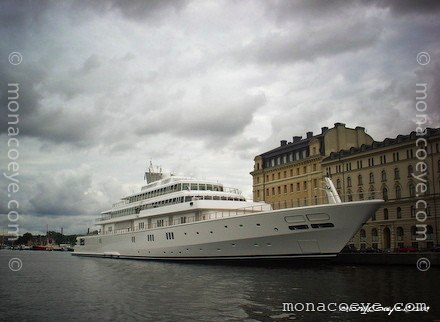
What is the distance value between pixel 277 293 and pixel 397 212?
140 ft

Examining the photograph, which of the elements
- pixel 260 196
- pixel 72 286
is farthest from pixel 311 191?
pixel 72 286

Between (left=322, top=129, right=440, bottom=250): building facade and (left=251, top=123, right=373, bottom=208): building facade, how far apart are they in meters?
3.81

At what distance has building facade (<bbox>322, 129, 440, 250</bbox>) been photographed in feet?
174

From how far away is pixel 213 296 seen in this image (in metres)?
19.8

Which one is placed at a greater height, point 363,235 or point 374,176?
point 374,176

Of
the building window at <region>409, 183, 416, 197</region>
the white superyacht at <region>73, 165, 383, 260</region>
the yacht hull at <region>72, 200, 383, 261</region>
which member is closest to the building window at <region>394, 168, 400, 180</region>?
the building window at <region>409, 183, 416, 197</region>

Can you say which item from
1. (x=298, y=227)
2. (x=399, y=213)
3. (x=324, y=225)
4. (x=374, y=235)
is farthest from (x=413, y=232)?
(x=298, y=227)

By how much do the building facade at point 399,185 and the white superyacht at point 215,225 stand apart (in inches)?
793

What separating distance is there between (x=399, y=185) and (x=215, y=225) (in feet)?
108

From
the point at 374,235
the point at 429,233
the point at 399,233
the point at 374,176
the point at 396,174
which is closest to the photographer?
the point at 429,233

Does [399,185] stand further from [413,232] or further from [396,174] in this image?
[413,232]

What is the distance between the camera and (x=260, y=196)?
7944 centimetres

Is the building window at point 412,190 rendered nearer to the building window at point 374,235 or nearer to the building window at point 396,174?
the building window at point 396,174

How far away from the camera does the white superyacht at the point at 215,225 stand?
29766 mm
